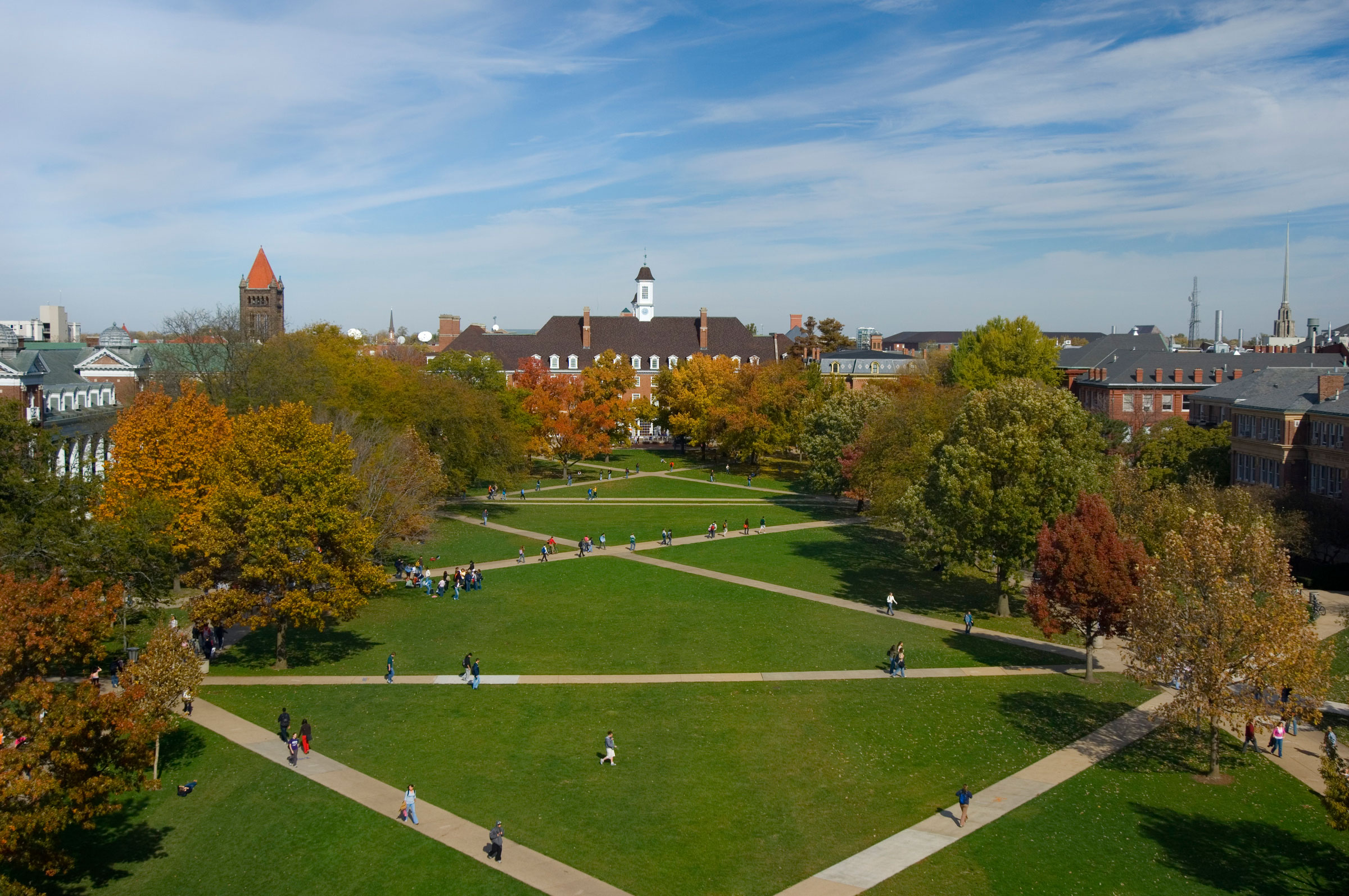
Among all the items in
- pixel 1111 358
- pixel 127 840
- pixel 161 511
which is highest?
pixel 1111 358

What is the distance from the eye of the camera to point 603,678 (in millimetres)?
33219

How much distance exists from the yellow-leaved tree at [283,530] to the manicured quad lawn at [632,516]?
24.3 meters

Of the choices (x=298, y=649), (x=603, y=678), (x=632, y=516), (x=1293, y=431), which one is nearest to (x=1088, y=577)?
(x=603, y=678)

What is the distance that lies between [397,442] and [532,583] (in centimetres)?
1134

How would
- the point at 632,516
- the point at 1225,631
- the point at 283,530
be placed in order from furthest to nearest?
the point at 632,516 < the point at 283,530 < the point at 1225,631

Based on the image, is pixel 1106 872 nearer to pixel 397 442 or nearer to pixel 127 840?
pixel 127 840

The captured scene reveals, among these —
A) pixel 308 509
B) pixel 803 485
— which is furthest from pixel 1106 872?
pixel 803 485

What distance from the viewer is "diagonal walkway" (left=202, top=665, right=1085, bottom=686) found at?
32.9 m

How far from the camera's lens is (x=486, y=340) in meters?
120

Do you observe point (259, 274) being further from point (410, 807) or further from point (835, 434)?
point (410, 807)

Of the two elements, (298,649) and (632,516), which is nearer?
(298,649)

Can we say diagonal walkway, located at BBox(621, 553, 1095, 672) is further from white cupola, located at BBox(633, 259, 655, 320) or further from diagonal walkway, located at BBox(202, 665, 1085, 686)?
white cupola, located at BBox(633, 259, 655, 320)

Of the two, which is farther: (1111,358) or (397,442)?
(1111,358)

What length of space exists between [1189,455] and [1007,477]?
1121 inches
